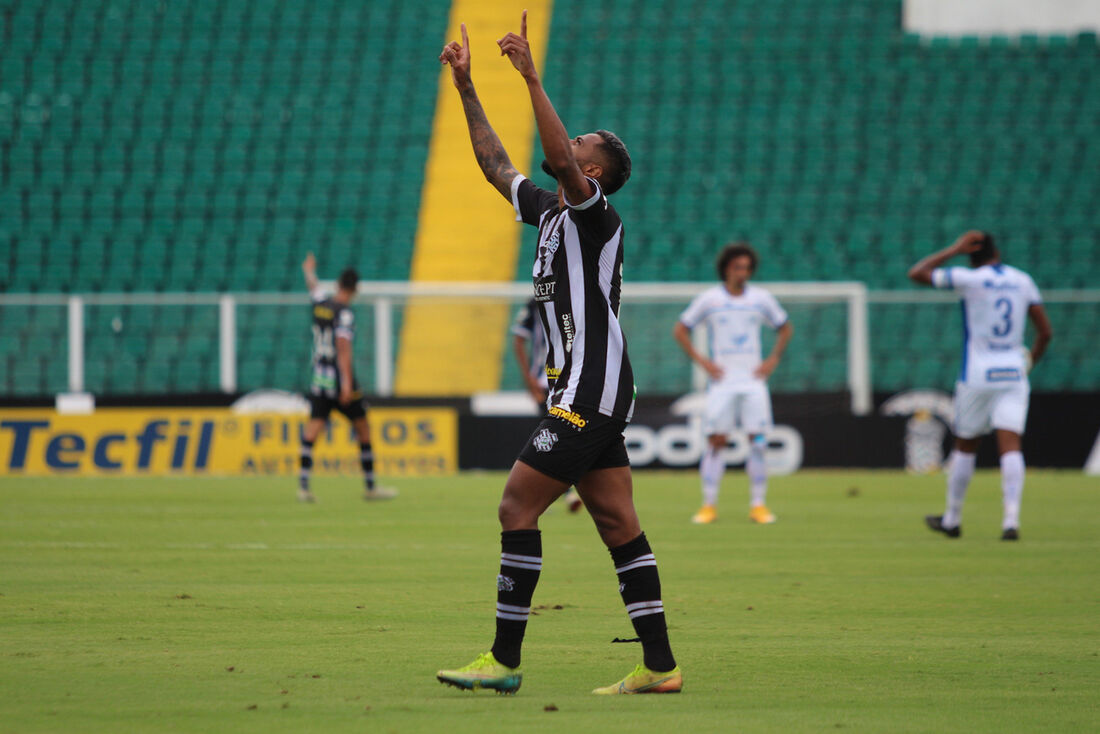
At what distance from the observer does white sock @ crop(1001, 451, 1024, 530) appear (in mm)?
10273

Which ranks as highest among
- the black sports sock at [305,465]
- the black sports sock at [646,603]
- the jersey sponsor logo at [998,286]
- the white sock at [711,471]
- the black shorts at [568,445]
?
the jersey sponsor logo at [998,286]

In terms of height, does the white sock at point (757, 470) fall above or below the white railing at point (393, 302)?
below

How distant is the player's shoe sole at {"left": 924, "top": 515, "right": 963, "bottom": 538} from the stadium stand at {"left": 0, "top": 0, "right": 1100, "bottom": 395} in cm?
1308

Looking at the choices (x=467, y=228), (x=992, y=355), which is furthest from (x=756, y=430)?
(x=467, y=228)

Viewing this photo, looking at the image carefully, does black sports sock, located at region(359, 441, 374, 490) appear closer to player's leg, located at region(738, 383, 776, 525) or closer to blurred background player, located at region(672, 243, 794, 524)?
blurred background player, located at region(672, 243, 794, 524)

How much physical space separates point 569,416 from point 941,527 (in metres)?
6.53

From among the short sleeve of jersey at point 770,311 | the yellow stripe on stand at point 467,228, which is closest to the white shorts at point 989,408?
the short sleeve of jersey at point 770,311

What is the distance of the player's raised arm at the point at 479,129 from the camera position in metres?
5.32

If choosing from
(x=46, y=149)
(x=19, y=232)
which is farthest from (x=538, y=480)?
(x=46, y=149)

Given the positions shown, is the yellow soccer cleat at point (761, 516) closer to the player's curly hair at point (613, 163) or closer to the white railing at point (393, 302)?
the white railing at point (393, 302)

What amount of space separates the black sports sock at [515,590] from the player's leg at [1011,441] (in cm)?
619

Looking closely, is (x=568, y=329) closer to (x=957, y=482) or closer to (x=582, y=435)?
(x=582, y=435)

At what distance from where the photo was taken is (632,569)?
Result: 16.8 feet

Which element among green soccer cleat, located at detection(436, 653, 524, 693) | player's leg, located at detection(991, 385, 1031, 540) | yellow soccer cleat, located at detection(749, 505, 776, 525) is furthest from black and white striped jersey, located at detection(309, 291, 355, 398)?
green soccer cleat, located at detection(436, 653, 524, 693)
